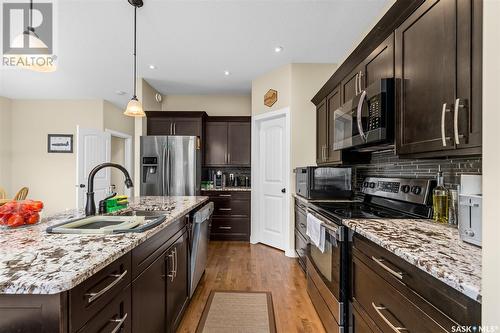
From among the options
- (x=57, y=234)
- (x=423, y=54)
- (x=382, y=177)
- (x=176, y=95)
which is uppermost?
(x=176, y=95)

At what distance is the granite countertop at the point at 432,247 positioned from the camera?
72 cm

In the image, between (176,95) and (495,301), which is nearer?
(495,301)

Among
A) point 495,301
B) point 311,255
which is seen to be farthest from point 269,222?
point 495,301

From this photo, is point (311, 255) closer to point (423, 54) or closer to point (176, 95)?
point (423, 54)

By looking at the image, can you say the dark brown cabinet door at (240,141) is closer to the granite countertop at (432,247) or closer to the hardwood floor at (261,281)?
the hardwood floor at (261,281)

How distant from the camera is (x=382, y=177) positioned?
7.23 ft

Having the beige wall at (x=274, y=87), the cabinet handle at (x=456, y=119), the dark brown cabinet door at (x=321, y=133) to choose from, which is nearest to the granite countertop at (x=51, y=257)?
the cabinet handle at (x=456, y=119)

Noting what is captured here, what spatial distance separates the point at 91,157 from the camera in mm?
4598

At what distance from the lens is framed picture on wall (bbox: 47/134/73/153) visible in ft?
16.8

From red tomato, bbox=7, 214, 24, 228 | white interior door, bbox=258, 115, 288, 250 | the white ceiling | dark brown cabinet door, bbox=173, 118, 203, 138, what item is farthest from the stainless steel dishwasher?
dark brown cabinet door, bbox=173, 118, 203, 138

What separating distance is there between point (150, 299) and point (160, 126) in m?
3.57

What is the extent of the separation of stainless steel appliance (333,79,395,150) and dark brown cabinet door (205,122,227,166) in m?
2.74

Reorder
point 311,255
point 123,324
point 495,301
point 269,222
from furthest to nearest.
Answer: point 269,222 → point 311,255 → point 123,324 → point 495,301

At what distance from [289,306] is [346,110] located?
1.80 meters
